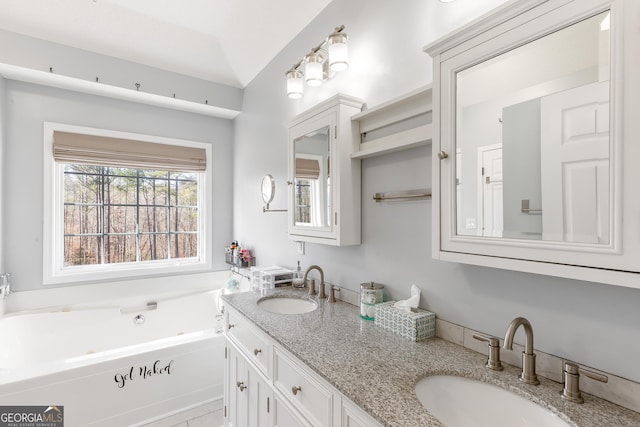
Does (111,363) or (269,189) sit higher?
(269,189)

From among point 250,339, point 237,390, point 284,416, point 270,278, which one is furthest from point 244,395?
point 270,278

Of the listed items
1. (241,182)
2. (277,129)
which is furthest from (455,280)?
(241,182)

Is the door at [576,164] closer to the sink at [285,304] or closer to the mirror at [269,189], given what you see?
the sink at [285,304]

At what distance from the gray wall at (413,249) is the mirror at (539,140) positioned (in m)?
0.24

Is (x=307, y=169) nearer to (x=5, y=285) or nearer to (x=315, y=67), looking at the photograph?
(x=315, y=67)

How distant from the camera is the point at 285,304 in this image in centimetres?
202

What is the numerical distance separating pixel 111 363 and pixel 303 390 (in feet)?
5.09

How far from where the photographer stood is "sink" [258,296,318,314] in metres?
1.96

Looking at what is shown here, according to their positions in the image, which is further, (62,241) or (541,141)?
(62,241)

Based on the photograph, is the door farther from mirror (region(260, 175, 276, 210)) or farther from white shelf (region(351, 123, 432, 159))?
mirror (region(260, 175, 276, 210))

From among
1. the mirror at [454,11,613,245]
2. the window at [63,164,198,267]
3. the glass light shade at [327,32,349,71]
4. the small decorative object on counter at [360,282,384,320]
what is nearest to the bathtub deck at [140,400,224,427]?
the small decorative object on counter at [360,282,384,320]

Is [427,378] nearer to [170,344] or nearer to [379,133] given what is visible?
[379,133]

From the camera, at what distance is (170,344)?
226cm

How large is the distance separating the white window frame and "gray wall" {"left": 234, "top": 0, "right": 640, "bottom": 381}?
1.22 metres
